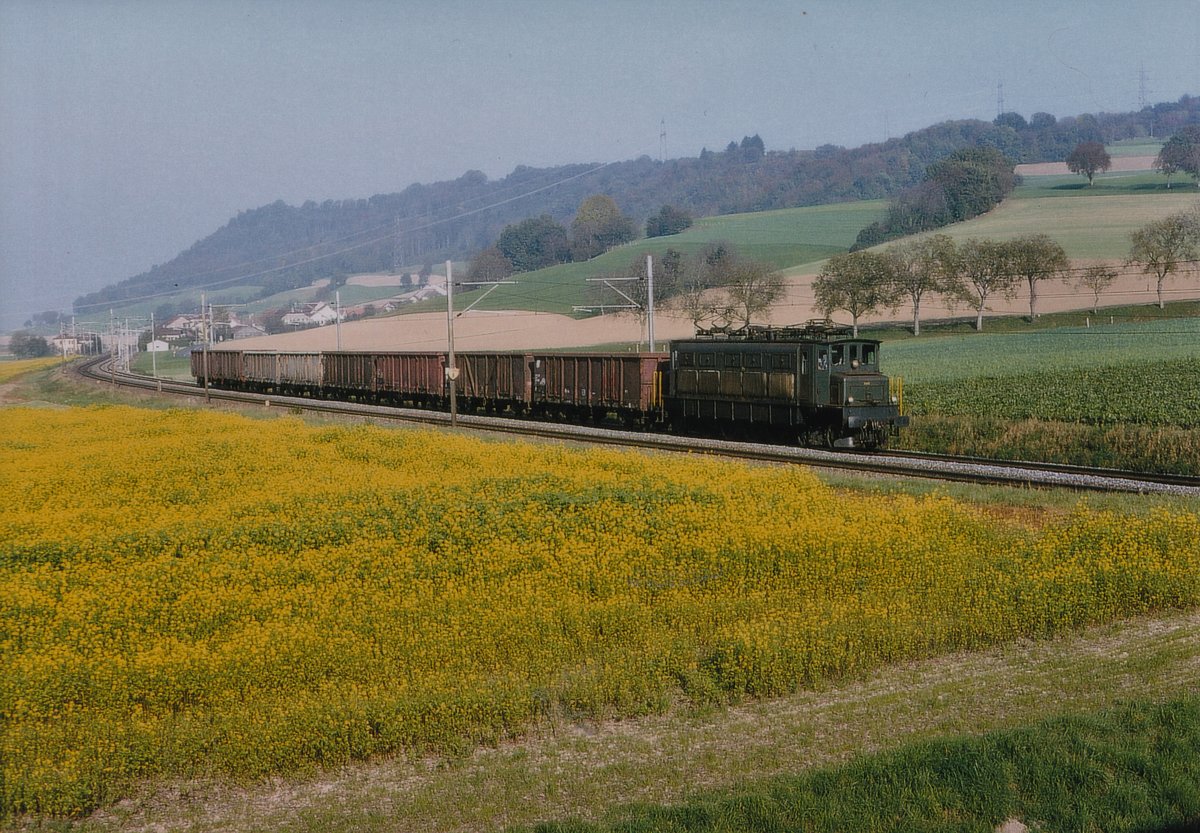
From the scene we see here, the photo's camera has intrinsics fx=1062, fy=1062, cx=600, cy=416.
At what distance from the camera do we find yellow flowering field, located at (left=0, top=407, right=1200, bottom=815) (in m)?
9.73

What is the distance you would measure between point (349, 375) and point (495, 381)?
61.0 ft

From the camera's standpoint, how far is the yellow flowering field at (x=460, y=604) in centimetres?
973

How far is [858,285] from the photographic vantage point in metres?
90.1

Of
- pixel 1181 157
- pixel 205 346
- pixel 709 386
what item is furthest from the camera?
pixel 1181 157

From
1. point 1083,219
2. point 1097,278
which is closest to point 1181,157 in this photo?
point 1083,219

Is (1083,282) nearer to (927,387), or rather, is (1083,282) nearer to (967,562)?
(927,387)

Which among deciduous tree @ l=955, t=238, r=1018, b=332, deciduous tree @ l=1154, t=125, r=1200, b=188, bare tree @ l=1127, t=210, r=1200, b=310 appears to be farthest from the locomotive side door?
deciduous tree @ l=1154, t=125, r=1200, b=188

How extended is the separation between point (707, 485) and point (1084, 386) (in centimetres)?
2827

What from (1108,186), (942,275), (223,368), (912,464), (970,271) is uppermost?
(1108,186)

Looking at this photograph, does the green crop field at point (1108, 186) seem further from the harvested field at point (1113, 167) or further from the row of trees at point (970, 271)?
the row of trees at point (970, 271)

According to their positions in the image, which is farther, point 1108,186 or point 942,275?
point 1108,186

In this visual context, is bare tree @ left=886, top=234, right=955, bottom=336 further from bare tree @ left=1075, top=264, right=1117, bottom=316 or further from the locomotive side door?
the locomotive side door

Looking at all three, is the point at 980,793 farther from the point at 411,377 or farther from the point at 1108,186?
the point at 1108,186

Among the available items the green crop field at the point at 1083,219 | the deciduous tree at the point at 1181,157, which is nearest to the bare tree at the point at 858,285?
the green crop field at the point at 1083,219
